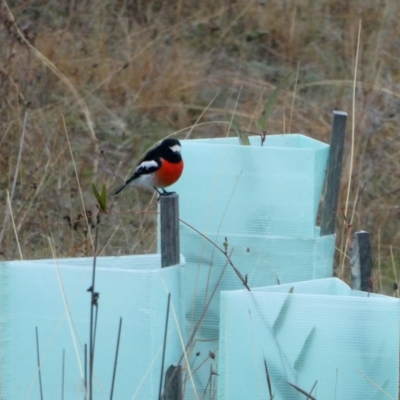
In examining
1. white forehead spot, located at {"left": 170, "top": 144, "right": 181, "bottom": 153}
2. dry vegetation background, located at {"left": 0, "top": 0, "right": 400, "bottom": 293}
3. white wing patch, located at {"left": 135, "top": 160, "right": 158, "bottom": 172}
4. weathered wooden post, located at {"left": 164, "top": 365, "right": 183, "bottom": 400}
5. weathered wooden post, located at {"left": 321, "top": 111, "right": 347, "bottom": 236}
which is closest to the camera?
weathered wooden post, located at {"left": 164, "top": 365, "right": 183, "bottom": 400}

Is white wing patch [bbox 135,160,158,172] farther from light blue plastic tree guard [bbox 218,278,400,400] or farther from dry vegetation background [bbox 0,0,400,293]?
light blue plastic tree guard [bbox 218,278,400,400]

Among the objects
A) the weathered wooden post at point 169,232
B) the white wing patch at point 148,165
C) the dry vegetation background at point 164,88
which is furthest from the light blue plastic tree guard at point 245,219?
the dry vegetation background at point 164,88

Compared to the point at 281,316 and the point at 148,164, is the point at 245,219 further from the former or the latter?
the point at 148,164

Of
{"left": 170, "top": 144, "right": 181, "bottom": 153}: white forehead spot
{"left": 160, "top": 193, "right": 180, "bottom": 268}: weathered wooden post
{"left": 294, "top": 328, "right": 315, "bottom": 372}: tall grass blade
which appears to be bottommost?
{"left": 294, "top": 328, "right": 315, "bottom": 372}: tall grass blade

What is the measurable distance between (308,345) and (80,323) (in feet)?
1.37

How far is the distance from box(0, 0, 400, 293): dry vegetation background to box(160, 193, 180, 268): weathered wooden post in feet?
4.63

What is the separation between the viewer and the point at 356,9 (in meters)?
6.08

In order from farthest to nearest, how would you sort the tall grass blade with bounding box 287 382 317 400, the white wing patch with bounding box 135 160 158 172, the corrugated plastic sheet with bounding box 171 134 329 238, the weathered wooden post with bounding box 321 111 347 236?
the white wing patch with bounding box 135 160 158 172 → the weathered wooden post with bounding box 321 111 347 236 → the corrugated plastic sheet with bounding box 171 134 329 238 → the tall grass blade with bounding box 287 382 317 400

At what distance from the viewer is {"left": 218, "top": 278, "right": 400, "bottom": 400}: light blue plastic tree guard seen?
1641mm

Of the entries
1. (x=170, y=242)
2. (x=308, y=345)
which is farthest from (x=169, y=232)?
(x=308, y=345)

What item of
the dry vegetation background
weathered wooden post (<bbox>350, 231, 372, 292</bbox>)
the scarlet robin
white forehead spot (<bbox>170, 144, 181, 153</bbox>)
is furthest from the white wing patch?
weathered wooden post (<bbox>350, 231, 372, 292</bbox>)

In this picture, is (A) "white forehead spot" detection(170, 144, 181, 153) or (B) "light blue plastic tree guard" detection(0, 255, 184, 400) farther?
(A) "white forehead spot" detection(170, 144, 181, 153)

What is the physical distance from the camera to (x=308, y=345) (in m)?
1.65

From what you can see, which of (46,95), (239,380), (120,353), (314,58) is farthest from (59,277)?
(314,58)
